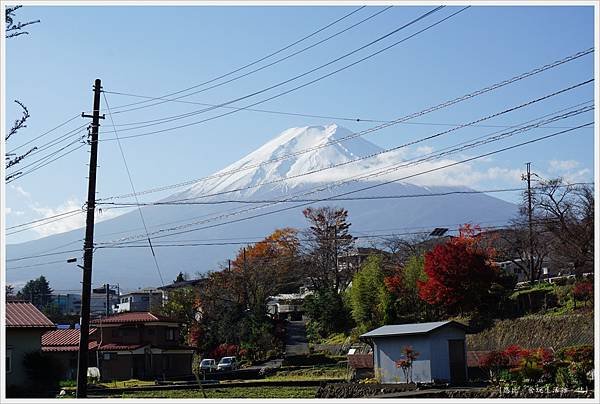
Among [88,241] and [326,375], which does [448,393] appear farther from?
[326,375]

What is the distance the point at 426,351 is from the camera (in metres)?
23.2

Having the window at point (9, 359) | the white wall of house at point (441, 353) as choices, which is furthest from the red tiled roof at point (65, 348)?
the white wall of house at point (441, 353)

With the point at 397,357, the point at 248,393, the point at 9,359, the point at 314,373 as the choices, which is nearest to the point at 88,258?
the point at 9,359

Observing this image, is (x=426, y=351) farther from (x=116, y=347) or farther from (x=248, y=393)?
(x=116, y=347)

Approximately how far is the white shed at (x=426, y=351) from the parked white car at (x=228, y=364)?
1669cm

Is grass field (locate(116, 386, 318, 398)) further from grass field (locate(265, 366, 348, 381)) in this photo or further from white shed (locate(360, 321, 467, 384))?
grass field (locate(265, 366, 348, 381))

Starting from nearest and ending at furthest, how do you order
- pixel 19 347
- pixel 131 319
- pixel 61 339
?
pixel 19 347, pixel 131 319, pixel 61 339

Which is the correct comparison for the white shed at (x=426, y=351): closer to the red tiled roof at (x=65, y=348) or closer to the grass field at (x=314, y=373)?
the grass field at (x=314, y=373)

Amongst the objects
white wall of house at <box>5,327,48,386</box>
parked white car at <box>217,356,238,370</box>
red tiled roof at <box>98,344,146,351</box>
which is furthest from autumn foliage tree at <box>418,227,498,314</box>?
white wall of house at <box>5,327,48,386</box>

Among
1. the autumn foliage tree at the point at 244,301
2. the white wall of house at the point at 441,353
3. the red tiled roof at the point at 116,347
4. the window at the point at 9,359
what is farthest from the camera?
the autumn foliage tree at the point at 244,301

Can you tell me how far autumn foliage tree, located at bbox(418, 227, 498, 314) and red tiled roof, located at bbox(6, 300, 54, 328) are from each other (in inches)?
652

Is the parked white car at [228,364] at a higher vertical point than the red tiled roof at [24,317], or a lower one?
lower

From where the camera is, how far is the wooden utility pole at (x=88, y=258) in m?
19.6

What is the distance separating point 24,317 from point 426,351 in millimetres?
11533
